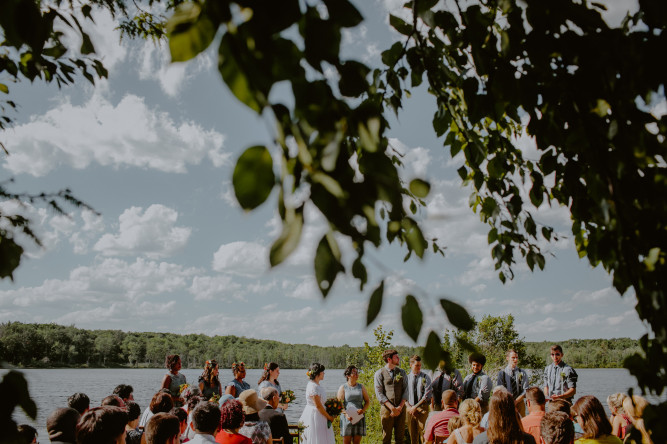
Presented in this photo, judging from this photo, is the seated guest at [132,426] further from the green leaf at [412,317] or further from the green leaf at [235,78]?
the green leaf at [235,78]

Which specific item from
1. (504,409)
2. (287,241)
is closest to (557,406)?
(504,409)

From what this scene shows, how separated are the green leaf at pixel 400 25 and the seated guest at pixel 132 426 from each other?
14.0ft

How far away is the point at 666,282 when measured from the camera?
3.66 feet

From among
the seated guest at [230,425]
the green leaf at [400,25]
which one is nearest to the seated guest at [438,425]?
the seated guest at [230,425]

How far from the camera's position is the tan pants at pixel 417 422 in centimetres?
844

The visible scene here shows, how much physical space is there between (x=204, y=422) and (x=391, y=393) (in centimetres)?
524

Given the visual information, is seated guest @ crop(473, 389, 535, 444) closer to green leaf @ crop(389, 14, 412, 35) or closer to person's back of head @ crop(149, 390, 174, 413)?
green leaf @ crop(389, 14, 412, 35)

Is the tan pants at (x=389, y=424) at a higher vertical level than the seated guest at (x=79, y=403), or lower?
lower

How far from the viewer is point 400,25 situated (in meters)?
1.87

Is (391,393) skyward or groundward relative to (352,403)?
skyward

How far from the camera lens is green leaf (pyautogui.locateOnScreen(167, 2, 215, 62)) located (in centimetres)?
64

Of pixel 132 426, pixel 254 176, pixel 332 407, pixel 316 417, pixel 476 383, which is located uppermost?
pixel 254 176

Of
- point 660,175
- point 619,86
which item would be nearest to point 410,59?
point 619,86

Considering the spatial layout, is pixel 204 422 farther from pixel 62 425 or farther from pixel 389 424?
pixel 389 424
